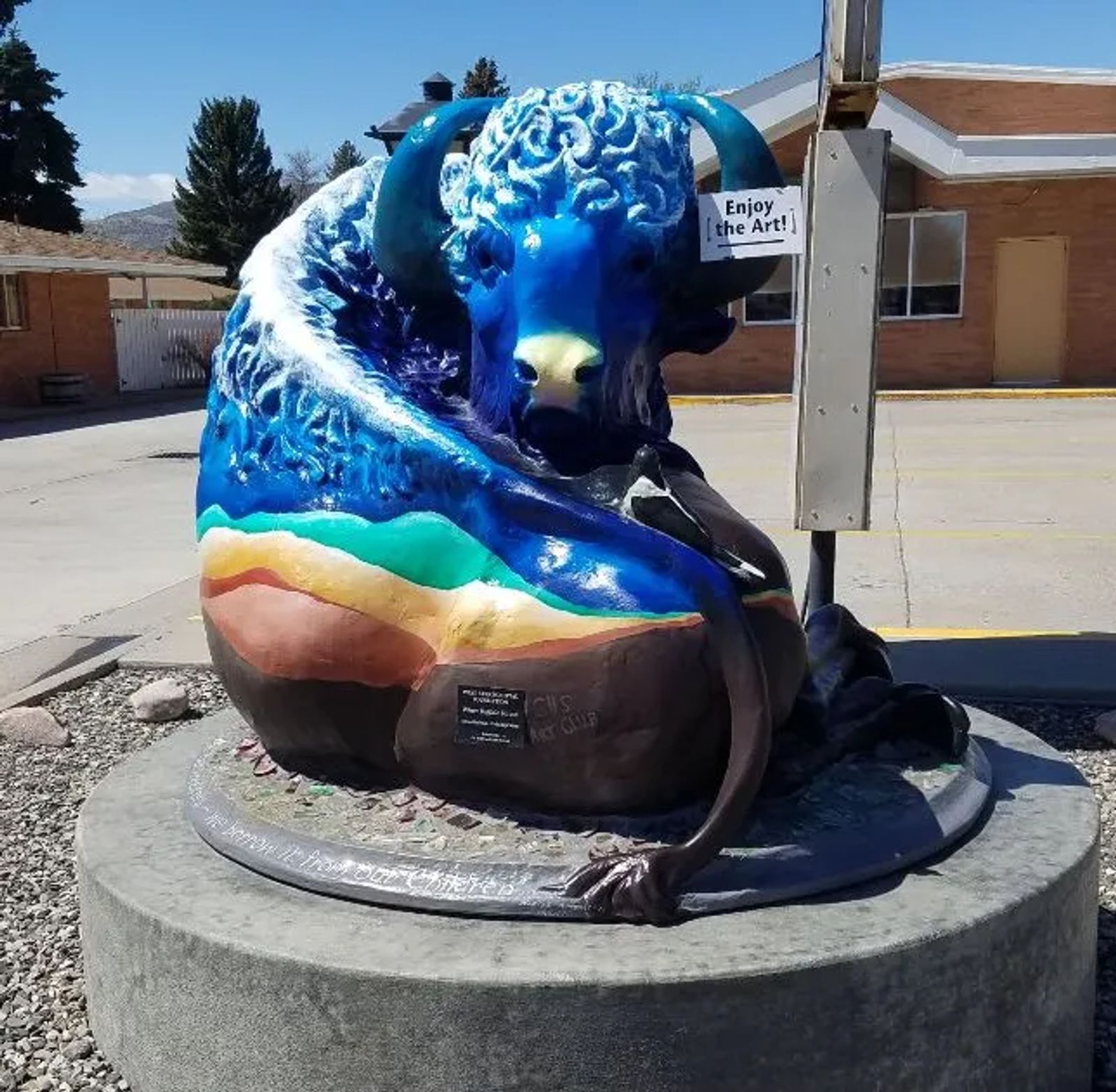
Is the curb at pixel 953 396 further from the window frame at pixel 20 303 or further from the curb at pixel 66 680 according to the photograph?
the curb at pixel 66 680

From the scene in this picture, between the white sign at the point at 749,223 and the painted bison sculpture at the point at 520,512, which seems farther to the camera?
the white sign at the point at 749,223

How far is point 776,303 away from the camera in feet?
67.9

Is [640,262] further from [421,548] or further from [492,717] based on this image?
[492,717]

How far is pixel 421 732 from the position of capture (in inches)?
106

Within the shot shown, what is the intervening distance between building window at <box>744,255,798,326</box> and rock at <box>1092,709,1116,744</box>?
52.3 ft

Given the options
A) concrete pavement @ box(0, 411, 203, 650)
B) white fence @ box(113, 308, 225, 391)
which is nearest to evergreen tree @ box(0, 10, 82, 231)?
white fence @ box(113, 308, 225, 391)

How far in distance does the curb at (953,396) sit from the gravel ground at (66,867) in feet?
46.3

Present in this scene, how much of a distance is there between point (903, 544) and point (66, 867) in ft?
19.3

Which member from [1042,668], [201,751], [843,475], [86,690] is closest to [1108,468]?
[1042,668]

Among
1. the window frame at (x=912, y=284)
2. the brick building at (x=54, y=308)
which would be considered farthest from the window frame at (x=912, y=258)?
the brick building at (x=54, y=308)

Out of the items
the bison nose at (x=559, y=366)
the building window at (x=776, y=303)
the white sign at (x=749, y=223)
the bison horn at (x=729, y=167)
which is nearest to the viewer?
the bison nose at (x=559, y=366)

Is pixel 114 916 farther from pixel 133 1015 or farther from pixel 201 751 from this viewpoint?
pixel 201 751

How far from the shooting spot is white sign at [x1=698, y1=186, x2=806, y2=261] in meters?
2.74

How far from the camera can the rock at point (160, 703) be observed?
17.9 feet
